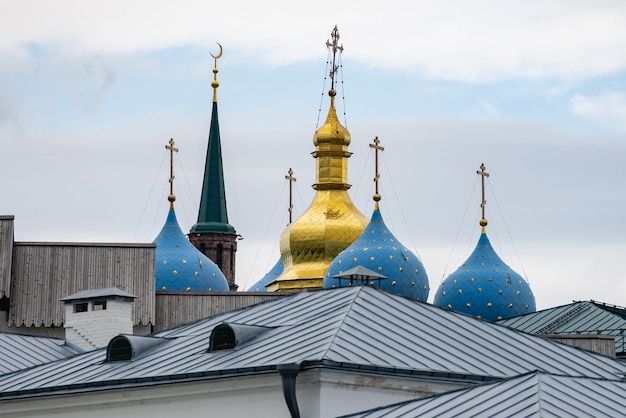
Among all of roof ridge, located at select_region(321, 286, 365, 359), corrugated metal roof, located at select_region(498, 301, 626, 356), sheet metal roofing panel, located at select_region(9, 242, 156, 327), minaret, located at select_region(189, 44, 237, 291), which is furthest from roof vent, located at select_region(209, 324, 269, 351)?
minaret, located at select_region(189, 44, 237, 291)

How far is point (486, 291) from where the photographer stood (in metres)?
79.4

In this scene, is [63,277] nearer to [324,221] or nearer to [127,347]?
[127,347]

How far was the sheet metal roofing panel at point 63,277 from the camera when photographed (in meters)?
62.3

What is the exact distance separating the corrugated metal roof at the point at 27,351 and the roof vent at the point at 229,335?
7.97 meters

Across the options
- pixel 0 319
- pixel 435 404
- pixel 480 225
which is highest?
pixel 480 225

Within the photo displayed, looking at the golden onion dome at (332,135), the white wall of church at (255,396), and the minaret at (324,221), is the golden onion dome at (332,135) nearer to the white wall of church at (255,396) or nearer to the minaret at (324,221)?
the minaret at (324,221)

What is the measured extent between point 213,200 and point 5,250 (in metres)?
50.6

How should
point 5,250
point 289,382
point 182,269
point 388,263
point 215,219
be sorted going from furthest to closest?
1. point 215,219
2. point 182,269
3. point 388,263
4. point 5,250
5. point 289,382

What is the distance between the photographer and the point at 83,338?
2045 inches

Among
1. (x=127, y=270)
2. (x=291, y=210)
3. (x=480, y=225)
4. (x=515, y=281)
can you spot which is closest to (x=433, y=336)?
(x=127, y=270)

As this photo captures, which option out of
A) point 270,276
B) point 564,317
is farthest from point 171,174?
point 564,317

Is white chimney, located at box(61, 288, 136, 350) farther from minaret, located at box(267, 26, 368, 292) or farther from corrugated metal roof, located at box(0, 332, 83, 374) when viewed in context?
minaret, located at box(267, 26, 368, 292)

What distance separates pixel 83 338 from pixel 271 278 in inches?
1819

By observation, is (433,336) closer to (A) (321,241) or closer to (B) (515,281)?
(B) (515,281)
